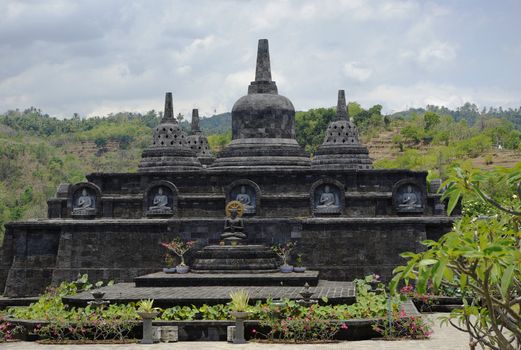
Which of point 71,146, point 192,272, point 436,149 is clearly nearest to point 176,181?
point 192,272

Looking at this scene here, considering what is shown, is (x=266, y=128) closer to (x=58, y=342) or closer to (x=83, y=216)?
(x=83, y=216)

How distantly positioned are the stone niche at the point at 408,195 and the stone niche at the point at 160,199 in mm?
7986

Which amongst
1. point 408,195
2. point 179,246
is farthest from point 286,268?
point 408,195

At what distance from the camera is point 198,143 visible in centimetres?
4328

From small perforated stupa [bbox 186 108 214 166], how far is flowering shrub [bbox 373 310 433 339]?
79.2 ft

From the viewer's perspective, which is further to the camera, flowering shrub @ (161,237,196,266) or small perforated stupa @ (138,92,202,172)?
small perforated stupa @ (138,92,202,172)

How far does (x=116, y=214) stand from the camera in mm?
32531

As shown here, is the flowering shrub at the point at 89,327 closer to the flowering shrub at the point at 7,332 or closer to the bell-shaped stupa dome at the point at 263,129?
the flowering shrub at the point at 7,332

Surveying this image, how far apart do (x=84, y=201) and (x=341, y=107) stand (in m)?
12.4

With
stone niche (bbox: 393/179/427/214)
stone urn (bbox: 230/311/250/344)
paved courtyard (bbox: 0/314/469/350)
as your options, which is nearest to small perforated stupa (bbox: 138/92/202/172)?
stone niche (bbox: 393/179/427/214)

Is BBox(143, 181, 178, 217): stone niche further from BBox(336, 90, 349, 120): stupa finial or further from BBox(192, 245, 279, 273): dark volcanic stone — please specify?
BBox(336, 90, 349, 120): stupa finial

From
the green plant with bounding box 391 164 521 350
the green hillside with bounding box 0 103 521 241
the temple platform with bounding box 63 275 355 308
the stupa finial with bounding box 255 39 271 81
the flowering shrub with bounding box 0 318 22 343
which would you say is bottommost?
the flowering shrub with bounding box 0 318 22 343

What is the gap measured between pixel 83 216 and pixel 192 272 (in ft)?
21.9

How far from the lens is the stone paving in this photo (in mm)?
21672
